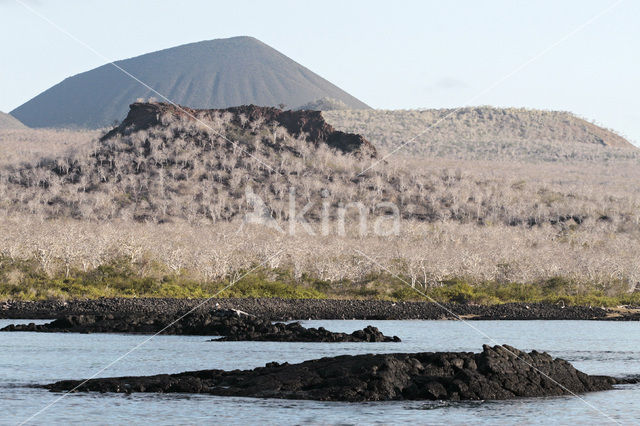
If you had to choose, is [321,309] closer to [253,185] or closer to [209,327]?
[209,327]

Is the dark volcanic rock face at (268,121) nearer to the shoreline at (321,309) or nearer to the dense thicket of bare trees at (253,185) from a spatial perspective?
the dense thicket of bare trees at (253,185)

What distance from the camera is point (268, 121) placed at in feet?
547

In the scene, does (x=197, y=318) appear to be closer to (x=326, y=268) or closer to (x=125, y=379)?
(x=125, y=379)

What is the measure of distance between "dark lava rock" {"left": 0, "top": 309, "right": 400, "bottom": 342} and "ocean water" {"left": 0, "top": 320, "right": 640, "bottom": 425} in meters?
1.80

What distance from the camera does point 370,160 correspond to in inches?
6220

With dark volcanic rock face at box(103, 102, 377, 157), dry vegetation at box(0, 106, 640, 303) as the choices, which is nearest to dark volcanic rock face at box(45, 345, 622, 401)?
dry vegetation at box(0, 106, 640, 303)

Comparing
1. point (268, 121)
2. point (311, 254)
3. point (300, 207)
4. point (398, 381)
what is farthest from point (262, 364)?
point (268, 121)

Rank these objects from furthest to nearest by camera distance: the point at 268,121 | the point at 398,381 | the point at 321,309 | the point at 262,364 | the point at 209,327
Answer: the point at 268,121 < the point at 321,309 < the point at 209,327 < the point at 262,364 < the point at 398,381

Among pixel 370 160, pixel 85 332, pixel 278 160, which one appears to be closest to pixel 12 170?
pixel 278 160

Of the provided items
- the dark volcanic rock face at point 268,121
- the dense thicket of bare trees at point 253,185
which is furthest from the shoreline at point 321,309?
the dark volcanic rock face at point 268,121

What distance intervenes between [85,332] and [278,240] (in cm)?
4462

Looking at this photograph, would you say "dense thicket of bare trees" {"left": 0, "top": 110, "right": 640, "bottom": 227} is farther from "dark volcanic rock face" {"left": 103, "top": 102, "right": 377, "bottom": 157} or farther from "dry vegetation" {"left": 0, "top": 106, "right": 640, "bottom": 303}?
"dark volcanic rock face" {"left": 103, "top": 102, "right": 377, "bottom": 157}

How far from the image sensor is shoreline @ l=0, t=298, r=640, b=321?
2429 inches

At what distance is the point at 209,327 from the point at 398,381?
25686 mm
